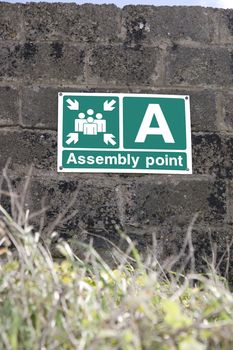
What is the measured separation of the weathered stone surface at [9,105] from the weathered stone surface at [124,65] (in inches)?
14.6

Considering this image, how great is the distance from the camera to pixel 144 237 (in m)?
3.32

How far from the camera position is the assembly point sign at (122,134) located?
3.40 meters

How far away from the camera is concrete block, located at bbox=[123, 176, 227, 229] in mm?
3354

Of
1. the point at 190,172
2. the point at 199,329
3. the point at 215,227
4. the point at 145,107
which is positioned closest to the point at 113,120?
the point at 145,107

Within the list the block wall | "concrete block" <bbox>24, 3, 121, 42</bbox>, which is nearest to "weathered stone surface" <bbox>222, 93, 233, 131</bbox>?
the block wall

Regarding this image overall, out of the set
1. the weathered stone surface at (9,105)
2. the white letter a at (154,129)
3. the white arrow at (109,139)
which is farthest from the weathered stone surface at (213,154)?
the weathered stone surface at (9,105)

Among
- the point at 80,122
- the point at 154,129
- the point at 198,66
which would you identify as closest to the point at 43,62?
the point at 80,122

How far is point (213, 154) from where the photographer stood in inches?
136

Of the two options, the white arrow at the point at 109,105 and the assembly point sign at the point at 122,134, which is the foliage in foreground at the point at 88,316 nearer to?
the assembly point sign at the point at 122,134

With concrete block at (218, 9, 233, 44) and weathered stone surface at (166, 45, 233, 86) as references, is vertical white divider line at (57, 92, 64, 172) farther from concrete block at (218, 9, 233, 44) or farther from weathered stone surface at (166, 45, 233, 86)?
concrete block at (218, 9, 233, 44)

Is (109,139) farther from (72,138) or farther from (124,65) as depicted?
(124,65)

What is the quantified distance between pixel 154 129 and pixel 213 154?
1.01 feet

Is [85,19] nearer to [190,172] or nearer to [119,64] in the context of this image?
[119,64]

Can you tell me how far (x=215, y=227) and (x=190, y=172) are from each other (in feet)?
0.93
